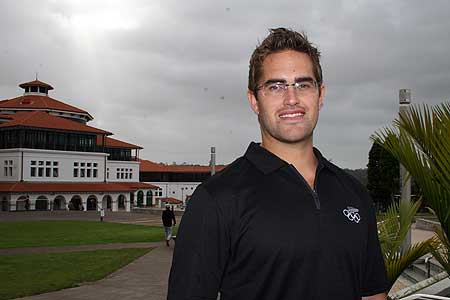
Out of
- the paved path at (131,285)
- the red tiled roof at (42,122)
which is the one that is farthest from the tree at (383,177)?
the paved path at (131,285)

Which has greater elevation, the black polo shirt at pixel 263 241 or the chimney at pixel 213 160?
the chimney at pixel 213 160

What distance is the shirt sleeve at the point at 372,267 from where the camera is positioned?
6.55ft

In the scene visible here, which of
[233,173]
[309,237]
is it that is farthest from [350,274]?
[233,173]

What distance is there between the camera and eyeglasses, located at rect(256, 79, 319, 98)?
1861 mm

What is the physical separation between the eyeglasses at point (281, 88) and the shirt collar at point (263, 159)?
0.70 ft

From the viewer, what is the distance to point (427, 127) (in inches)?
113

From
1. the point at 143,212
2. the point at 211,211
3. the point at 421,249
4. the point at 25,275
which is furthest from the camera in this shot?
the point at 143,212

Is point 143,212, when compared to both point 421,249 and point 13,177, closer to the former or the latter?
point 13,177

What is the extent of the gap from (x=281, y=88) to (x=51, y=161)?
1976 inches

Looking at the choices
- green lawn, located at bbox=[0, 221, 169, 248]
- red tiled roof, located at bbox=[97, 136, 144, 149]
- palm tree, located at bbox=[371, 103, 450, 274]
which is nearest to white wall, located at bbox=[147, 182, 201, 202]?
red tiled roof, located at bbox=[97, 136, 144, 149]

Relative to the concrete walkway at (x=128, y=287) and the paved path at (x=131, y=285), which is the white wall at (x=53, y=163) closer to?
the paved path at (x=131, y=285)

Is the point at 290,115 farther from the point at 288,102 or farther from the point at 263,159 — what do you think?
the point at 263,159

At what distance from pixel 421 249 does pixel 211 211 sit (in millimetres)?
2709

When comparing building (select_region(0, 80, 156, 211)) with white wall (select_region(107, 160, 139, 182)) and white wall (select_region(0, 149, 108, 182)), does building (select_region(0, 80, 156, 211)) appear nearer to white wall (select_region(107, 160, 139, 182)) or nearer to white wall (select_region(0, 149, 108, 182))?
white wall (select_region(0, 149, 108, 182))
